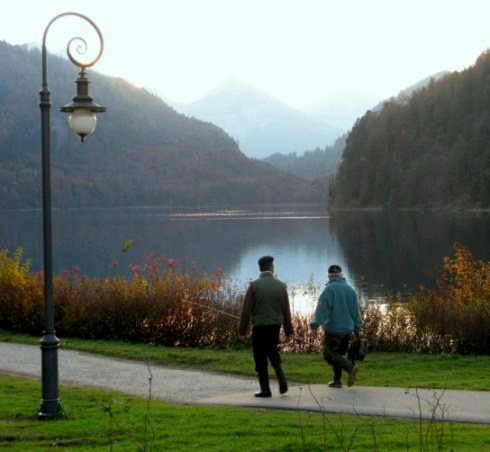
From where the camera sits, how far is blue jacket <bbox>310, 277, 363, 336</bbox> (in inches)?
476

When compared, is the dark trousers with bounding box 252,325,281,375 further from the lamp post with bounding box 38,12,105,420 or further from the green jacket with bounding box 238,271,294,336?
the lamp post with bounding box 38,12,105,420

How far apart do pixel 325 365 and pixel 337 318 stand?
12.1ft

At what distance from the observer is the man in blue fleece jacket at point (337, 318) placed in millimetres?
12062

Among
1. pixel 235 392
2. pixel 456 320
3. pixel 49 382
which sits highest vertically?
pixel 456 320

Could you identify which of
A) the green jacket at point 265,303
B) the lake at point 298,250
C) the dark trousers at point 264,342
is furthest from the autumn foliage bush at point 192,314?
the lake at point 298,250

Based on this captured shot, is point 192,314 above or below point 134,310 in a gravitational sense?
below

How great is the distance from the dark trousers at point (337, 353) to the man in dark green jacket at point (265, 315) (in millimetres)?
882

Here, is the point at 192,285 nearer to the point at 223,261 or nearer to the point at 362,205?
the point at 223,261

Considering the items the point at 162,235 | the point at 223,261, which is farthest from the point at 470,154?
the point at 223,261

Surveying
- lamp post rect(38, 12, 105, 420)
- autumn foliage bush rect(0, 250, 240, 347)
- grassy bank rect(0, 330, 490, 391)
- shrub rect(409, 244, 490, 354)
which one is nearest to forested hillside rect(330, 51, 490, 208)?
shrub rect(409, 244, 490, 354)

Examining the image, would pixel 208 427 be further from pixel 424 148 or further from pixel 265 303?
pixel 424 148

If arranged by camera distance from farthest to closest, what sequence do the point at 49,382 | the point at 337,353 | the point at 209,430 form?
1. the point at 337,353
2. the point at 49,382
3. the point at 209,430

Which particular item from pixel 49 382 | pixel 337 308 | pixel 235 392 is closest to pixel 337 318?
pixel 337 308

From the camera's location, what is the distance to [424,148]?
141 m
